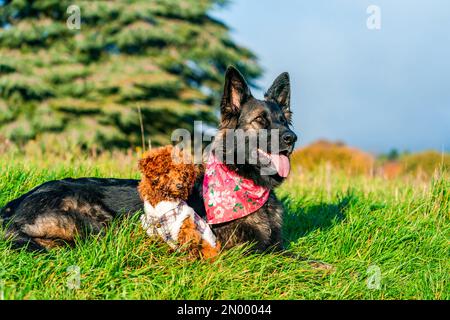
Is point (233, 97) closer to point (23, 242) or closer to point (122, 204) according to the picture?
point (122, 204)

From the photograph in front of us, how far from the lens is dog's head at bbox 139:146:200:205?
4.21 m

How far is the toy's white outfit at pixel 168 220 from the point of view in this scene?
4297mm

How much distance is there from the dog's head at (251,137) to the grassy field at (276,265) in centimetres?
82

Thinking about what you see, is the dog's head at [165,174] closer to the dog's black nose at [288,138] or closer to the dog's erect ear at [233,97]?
Answer: the dog's erect ear at [233,97]

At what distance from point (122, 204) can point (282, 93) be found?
2.01m

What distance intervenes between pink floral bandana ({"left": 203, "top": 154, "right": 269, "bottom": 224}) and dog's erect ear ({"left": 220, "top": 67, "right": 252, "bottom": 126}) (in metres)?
0.43

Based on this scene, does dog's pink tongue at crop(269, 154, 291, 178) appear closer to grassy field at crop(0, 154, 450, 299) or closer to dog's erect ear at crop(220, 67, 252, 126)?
dog's erect ear at crop(220, 67, 252, 126)

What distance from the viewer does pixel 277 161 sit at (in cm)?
487

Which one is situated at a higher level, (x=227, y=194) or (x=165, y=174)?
(x=165, y=174)

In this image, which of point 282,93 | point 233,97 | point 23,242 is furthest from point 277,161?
point 23,242

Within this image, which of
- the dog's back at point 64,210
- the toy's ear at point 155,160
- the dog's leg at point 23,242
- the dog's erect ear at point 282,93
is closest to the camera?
the toy's ear at point 155,160

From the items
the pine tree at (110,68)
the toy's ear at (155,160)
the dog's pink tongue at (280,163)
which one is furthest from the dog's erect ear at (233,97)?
the pine tree at (110,68)

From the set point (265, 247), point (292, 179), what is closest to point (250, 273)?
point (265, 247)

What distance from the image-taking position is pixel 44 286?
12.6 feet
